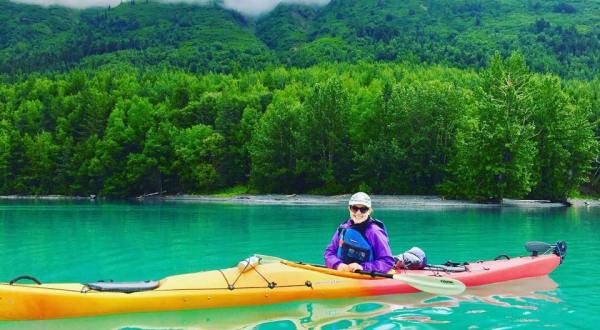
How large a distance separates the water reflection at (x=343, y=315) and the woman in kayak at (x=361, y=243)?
73 cm

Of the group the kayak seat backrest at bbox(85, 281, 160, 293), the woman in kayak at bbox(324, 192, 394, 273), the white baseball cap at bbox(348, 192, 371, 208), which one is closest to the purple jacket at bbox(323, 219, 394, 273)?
the woman in kayak at bbox(324, 192, 394, 273)

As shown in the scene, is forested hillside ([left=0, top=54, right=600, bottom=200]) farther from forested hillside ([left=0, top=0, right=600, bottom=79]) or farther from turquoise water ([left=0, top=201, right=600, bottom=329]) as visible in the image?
forested hillside ([left=0, top=0, right=600, bottom=79])

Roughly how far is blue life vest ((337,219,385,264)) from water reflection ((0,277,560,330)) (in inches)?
35.2

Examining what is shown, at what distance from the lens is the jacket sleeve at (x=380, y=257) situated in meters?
12.1

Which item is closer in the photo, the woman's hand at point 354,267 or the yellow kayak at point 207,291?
the yellow kayak at point 207,291

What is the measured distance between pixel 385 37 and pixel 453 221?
14072 cm

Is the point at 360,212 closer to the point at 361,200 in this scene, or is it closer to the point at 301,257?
the point at 361,200

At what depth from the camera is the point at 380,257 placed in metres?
12.4

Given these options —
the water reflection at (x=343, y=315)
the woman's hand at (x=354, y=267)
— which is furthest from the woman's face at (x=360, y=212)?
the water reflection at (x=343, y=315)

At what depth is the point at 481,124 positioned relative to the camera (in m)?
52.1

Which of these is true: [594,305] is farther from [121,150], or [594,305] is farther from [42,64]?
[42,64]

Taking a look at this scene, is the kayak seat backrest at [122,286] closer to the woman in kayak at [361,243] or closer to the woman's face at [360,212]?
the woman in kayak at [361,243]

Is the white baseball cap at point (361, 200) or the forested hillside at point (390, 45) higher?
the forested hillside at point (390, 45)

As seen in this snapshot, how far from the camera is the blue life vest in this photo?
39.4ft
